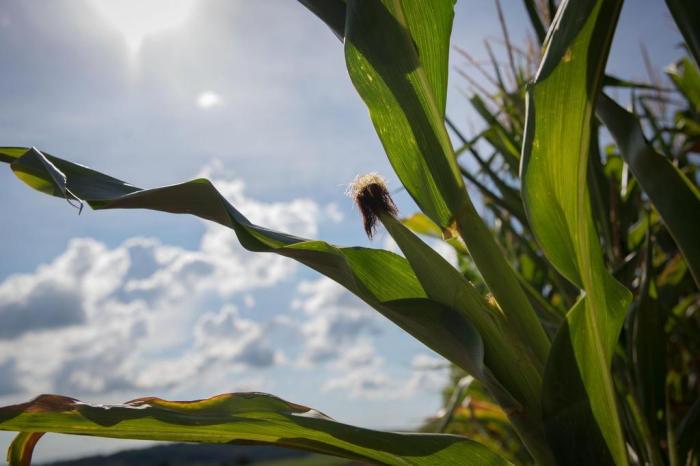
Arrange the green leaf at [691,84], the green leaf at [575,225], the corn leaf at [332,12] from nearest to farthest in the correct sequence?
the green leaf at [575,225]
the corn leaf at [332,12]
the green leaf at [691,84]

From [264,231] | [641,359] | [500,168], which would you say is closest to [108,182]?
[264,231]

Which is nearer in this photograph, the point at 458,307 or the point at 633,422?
the point at 458,307

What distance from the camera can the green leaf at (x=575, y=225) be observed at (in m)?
0.46

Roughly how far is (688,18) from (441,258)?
0.31 m

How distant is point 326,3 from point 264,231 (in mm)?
235

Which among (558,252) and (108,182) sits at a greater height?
(108,182)

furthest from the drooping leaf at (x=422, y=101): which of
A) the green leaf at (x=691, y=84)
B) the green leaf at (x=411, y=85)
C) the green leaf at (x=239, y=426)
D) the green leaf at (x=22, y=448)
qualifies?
the green leaf at (x=691, y=84)

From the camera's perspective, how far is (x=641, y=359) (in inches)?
29.2

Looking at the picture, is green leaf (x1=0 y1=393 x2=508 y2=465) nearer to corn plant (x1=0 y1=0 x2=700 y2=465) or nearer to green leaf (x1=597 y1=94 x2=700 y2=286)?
corn plant (x1=0 y1=0 x2=700 y2=465)

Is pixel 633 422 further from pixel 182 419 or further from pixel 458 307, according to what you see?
pixel 182 419

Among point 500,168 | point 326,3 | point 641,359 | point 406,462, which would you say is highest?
point 500,168

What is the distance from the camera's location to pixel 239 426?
491 mm

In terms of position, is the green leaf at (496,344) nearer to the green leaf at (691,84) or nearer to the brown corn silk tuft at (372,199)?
the brown corn silk tuft at (372,199)

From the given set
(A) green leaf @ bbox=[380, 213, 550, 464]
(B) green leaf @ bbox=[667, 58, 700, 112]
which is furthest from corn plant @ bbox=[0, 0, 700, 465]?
(B) green leaf @ bbox=[667, 58, 700, 112]
